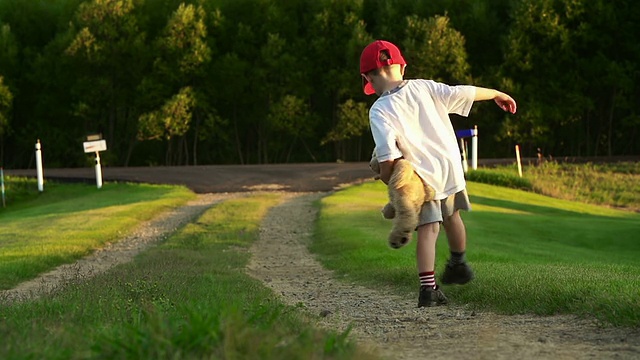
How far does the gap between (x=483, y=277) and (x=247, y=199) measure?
18376mm

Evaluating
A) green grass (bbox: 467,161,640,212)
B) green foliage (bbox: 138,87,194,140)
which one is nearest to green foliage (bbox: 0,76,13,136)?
green foliage (bbox: 138,87,194,140)

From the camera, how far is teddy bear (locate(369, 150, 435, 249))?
8195 mm

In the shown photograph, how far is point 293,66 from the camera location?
168 feet

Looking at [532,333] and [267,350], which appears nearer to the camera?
[267,350]

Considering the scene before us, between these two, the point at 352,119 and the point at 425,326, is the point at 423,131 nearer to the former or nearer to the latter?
the point at 425,326

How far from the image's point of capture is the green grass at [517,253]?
8.10 m

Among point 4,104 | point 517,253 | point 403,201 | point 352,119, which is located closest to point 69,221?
point 517,253

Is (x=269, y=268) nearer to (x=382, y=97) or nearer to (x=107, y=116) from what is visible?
(x=382, y=97)

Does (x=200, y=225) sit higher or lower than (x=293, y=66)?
lower

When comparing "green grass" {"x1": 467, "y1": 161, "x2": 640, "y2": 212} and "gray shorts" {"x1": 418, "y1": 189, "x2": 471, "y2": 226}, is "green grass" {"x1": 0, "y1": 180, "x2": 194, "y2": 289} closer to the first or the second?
"gray shorts" {"x1": 418, "y1": 189, "x2": 471, "y2": 226}

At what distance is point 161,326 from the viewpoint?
468 cm

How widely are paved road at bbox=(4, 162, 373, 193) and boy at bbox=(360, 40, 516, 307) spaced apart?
22.7 meters

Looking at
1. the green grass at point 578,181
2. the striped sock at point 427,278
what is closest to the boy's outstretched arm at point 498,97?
the striped sock at point 427,278

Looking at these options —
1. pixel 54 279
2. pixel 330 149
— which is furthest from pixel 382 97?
pixel 330 149
